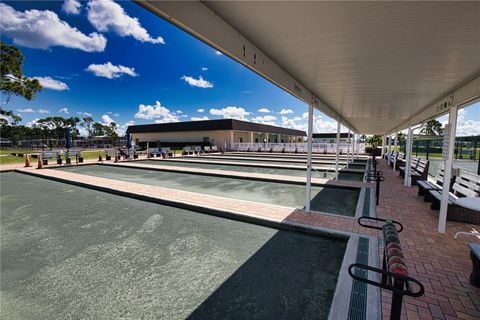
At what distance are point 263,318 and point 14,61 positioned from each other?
24334 mm

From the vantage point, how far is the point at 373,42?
2.69 m

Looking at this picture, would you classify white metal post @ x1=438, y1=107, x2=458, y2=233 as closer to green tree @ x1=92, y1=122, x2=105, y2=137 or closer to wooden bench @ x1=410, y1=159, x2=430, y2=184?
wooden bench @ x1=410, y1=159, x2=430, y2=184

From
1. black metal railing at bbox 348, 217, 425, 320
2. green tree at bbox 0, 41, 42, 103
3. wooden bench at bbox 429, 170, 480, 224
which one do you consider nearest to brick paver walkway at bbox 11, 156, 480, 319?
wooden bench at bbox 429, 170, 480, 224

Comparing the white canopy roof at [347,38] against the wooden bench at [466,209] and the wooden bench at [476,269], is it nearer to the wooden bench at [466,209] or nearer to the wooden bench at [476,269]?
the wooden bench at [466,209]

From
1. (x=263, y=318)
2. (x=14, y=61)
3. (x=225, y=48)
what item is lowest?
(x=263, y=318)

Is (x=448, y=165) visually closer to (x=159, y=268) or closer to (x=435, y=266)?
(x=435, y=266)

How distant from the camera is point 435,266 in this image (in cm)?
315

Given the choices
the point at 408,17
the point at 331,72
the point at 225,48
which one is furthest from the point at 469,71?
the point at 225,48

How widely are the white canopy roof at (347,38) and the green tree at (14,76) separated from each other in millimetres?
22268

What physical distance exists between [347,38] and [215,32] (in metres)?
1.57

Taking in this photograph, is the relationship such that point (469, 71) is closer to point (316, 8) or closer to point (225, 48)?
point (316, 8)

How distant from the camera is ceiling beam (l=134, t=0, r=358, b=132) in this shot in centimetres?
170

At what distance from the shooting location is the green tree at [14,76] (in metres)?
16.4

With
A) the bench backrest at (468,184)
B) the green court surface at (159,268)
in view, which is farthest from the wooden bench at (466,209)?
the green court surface at (159,268)
